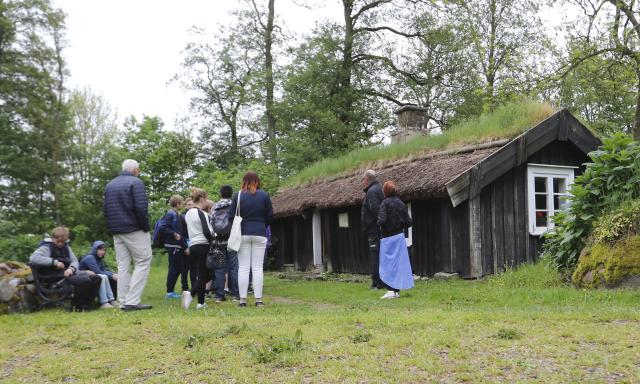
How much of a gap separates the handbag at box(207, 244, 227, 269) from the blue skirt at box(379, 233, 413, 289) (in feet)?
8.21

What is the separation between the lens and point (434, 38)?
2755 cm

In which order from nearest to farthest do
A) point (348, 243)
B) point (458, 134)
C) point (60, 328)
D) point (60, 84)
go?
point (60, 328) → point (458, 134) → point (348, 243) → point (60, 84)

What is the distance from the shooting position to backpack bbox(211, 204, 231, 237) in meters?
8.86

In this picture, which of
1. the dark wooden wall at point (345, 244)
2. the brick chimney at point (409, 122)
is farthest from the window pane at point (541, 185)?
the brick chimney at point (409, 122)

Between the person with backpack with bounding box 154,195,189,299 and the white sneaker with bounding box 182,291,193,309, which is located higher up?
the person with backpack with bounding box 154,195,189,299

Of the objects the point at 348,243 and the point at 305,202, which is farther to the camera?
the point at 305,202

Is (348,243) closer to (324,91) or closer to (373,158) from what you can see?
(373,158)

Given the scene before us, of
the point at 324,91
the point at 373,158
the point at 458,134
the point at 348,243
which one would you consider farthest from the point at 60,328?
the point at 324,91

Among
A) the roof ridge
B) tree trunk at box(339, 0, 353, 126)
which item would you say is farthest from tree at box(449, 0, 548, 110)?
the roof ridge

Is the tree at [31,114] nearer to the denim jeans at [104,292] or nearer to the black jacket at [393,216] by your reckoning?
the denim jeans at [104,292]

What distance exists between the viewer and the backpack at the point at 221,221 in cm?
886

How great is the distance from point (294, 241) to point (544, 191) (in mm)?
7697

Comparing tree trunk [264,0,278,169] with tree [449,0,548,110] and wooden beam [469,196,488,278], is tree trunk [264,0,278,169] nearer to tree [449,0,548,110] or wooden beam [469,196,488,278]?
tree [449,0,548,110]

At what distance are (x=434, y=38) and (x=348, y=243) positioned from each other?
1635cm
